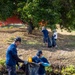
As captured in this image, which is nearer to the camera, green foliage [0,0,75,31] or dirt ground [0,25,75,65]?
dirt ground [0,25,75,65]

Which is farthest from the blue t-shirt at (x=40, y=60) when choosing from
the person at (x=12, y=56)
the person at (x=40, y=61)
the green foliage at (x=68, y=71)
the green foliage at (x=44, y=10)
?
the green foliage at (x=44, y=10)

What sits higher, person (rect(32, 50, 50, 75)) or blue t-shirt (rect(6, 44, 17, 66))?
blue t-shirt (rect(6, 44, 17, 66))

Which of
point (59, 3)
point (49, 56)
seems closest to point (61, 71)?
point (49, 56)

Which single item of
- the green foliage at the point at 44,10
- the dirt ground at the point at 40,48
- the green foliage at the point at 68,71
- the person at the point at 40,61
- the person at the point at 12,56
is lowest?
the green foliage at the point at 68,71

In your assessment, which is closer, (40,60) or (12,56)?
(12,56)

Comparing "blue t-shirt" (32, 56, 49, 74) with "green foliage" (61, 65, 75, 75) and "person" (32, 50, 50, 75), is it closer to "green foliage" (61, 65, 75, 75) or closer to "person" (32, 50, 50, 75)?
"person" (32, 50, 50, 75)

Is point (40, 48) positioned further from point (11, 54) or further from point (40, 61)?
point (11, 54)

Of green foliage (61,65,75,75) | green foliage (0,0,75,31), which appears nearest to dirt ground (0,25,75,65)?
green foliage (61,65,75,75)

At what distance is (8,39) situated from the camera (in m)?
21.1

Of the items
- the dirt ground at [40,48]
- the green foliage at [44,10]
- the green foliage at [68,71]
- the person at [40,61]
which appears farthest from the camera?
the green foliage at [44,10]

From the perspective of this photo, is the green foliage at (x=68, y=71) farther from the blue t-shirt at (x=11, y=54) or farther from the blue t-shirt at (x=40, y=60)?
the blue t-shirt at (x=11, y=54)

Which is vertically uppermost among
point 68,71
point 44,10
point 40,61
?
point 44,10

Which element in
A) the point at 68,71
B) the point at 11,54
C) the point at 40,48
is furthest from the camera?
the point at 40,48

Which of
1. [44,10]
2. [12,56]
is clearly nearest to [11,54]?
[12,56]
